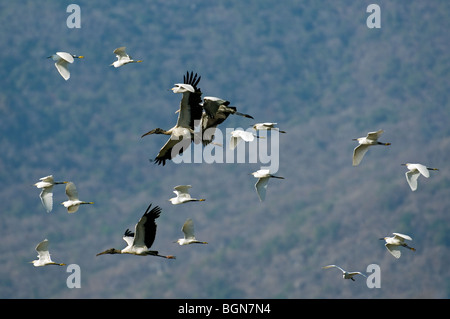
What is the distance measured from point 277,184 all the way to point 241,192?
4.78m

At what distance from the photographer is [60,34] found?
171 meters

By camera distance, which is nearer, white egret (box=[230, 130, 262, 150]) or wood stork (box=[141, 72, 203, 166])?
wood stork (box=[141, 72, 203, 166])

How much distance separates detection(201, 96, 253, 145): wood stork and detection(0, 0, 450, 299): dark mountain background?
7516 cm

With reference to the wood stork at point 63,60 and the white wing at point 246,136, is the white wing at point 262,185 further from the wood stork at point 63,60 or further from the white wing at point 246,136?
the wood stork at point 63,60

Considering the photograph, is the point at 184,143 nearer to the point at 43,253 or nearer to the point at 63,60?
the point at 63,60

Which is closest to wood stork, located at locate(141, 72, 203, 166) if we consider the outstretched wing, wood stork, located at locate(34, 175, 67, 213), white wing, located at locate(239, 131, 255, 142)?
white wing, located at locate(239, 131, 255, 142)

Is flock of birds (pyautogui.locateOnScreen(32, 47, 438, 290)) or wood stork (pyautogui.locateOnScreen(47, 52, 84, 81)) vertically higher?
wood stork (pyautogui.locateOnScreen(47, 52, 84, 81))

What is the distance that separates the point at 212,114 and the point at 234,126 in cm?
11805

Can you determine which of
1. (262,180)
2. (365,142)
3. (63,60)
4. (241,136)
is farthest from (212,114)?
(63,60)

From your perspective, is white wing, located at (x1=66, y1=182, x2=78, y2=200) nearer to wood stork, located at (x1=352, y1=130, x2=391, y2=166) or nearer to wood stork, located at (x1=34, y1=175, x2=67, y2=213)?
wood stork, located at (x1=34, y1=175, x2=67, y2=213)

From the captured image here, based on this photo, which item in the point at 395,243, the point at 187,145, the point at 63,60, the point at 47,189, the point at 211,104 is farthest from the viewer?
the point at 63,60

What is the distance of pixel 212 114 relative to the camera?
42.4 metres

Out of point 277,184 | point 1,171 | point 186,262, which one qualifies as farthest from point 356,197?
point 1,171

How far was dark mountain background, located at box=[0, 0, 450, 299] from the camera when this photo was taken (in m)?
130
